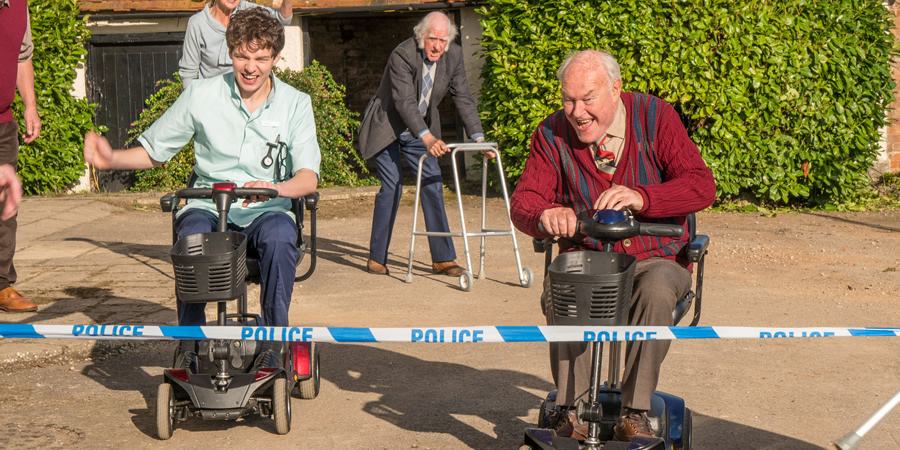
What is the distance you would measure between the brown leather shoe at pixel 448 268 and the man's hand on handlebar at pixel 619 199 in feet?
13.6

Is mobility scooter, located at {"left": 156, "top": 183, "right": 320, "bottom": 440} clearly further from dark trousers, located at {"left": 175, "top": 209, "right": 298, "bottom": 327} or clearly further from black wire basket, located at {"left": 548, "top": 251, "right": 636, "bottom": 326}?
black wire basket, located at {"left": 548, "top": 251, "right": 636, "bottom": 326}

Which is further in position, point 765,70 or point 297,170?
point 765,70

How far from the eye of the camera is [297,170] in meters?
4.82

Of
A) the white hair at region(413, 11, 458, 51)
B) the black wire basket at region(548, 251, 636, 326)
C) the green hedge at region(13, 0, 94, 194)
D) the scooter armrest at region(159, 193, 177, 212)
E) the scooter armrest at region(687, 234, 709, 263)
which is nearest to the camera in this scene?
the black wire basket at region(548, 251, 636, 326)

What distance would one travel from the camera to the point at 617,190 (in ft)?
12.2

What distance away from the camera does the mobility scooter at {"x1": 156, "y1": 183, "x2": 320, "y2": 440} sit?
13.1 feet

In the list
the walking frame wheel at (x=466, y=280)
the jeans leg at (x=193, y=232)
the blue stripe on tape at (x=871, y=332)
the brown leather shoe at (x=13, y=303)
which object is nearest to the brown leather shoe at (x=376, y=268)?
the walking frame wheel at (x=466, y=280)

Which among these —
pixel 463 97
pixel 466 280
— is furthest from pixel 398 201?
pixel 466 280

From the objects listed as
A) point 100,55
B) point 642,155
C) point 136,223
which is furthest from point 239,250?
point 100,55

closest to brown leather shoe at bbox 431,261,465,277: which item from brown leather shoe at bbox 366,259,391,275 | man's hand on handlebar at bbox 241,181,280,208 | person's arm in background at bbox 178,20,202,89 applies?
brown leather shoe at bbox 366,259,391,275

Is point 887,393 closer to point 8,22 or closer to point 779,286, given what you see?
point 779,286

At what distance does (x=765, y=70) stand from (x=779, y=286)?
4.35m

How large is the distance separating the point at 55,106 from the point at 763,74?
8335mm

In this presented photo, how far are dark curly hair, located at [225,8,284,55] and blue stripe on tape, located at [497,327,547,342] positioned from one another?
198cm
